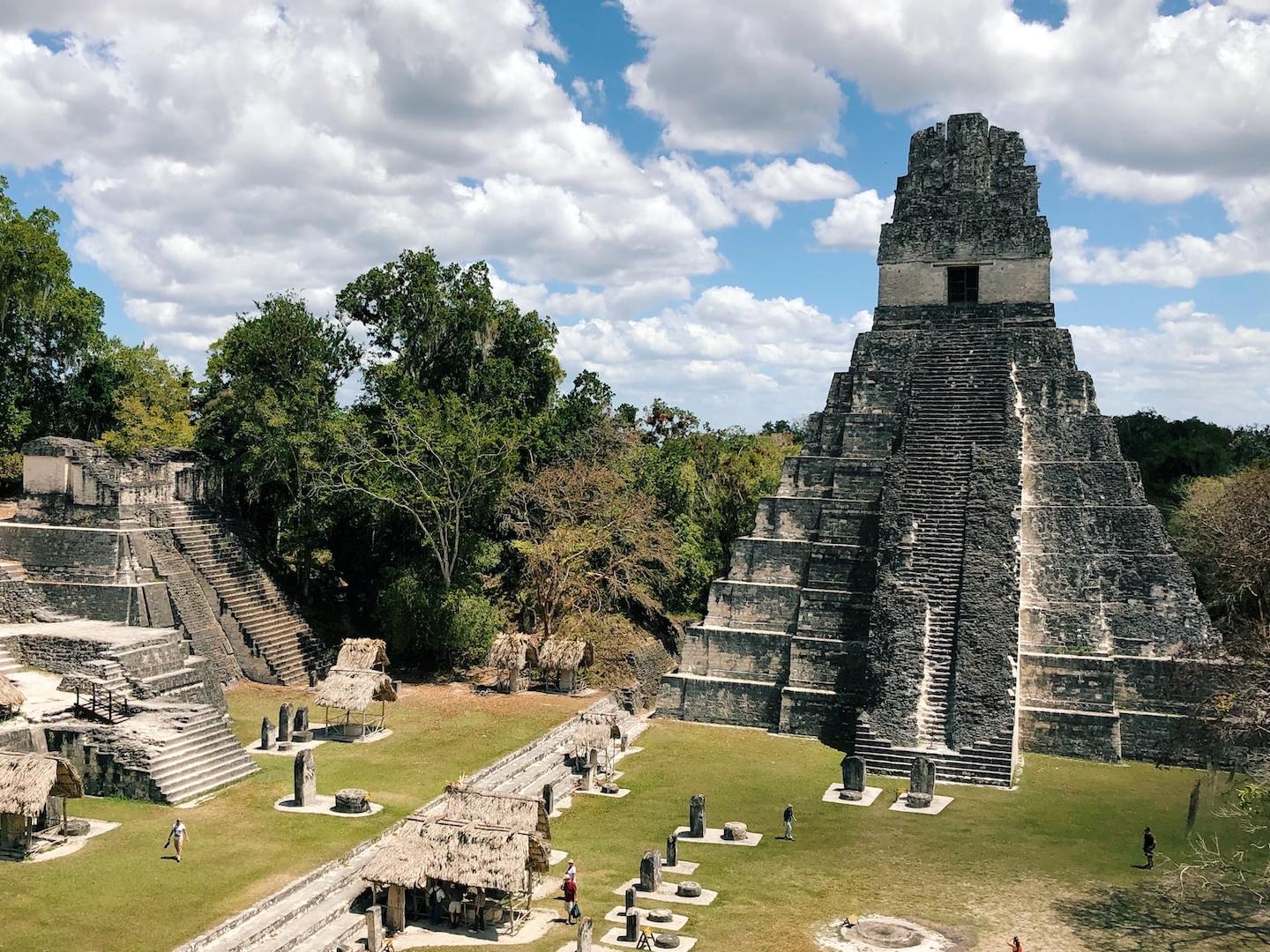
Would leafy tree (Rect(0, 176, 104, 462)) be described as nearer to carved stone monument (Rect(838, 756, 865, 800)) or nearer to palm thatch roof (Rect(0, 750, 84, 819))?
palm thatch roof (Rect(0, 750, 84, 819))

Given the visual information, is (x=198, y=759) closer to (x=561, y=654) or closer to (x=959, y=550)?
(x=561, y=654)

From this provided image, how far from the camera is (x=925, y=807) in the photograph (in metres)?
21.3

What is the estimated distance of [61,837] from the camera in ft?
60.6

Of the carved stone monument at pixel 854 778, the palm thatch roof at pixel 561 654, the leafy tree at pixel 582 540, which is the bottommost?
the carved stone monument at pixel 854 778

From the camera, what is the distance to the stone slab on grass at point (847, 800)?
21.6 metres

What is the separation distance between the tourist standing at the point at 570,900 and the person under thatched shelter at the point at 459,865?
42 cm

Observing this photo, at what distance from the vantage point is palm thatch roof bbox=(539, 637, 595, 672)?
98.7ft

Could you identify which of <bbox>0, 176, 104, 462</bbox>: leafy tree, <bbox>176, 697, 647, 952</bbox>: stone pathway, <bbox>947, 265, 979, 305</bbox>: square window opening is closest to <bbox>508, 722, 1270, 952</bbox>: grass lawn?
<bbox>176, 697, 647, 952</bbox>: stone pathway

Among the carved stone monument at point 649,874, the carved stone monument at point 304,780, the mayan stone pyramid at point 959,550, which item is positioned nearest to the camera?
the carved stone monument at point 649,874

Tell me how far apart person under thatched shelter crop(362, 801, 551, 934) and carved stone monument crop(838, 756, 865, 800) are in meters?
7.66

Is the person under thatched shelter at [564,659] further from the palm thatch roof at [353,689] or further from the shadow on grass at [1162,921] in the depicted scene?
the shadow on grass at [1162,921]

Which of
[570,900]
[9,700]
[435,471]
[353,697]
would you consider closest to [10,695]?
[9,700]

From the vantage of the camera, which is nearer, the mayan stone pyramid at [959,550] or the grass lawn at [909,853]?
the grass lawn at [909,853]

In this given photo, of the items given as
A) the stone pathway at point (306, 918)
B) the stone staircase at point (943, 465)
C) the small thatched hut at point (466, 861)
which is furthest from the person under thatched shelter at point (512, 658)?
the small thatched hut at point (466, 861)
